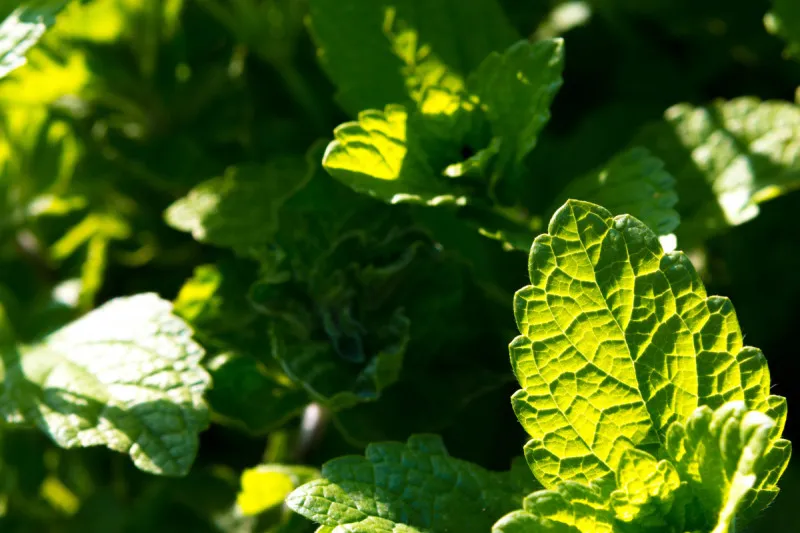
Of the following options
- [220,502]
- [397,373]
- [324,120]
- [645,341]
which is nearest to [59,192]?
[324,120]

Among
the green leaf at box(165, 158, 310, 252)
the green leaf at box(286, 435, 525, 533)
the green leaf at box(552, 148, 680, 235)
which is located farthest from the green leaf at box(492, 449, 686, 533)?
the green leaf at box(165, 158, 310, 252)

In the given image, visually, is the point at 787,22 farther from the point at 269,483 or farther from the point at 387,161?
the point at 269,483

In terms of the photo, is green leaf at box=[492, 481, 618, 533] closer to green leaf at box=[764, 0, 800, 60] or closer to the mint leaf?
the mint leaf

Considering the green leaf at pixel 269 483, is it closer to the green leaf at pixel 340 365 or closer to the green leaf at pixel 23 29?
the green leaf at pixel 340 365

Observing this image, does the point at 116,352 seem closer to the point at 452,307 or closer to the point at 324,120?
the point at 452,307

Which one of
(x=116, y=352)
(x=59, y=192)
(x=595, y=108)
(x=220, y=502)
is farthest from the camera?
(x=595, y=108)
